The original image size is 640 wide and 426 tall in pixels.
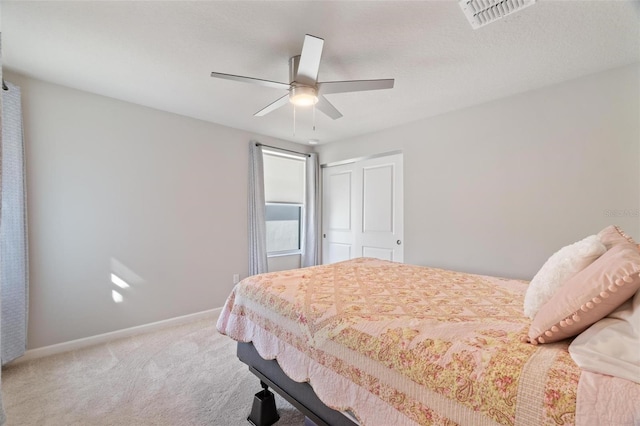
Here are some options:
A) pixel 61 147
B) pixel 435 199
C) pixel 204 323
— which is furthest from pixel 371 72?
pixel 204 323

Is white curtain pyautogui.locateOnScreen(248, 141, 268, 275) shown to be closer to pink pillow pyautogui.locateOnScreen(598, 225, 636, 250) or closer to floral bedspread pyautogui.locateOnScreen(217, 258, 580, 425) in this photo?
floral bedspread pyautogui.locateOnScreen(217, 258, 580, 425)

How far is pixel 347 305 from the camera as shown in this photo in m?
1.50

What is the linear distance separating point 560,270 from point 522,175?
194 centimetres

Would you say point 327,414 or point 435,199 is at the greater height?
point 435,199

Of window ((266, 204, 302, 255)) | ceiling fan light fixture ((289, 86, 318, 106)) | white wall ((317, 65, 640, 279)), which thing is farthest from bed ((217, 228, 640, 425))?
window ((266, 204, 302, 255))

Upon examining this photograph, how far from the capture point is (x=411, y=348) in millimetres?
1083

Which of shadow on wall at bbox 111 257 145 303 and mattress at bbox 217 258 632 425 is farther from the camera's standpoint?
shadow on wall at bbox 111 257 145 303

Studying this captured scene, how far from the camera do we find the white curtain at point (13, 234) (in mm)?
2189

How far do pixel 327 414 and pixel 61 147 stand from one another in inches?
124

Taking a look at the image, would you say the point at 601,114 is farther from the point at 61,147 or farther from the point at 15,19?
the point at 61,147

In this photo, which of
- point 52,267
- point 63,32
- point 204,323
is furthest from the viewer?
point 204,323

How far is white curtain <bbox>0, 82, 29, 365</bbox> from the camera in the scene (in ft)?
7.18

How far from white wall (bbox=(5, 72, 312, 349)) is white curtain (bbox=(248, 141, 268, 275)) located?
0.38 ft

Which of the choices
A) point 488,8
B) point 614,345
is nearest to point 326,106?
point 488,8
